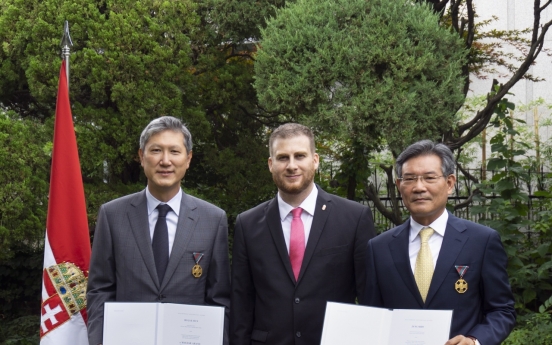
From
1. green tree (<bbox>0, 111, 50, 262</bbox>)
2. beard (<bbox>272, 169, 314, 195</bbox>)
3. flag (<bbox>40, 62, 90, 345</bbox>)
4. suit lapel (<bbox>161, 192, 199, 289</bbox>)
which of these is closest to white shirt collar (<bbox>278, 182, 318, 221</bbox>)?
beard (<bbox>272, 169, 314, 195</bbox>)

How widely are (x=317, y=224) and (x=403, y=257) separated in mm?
542

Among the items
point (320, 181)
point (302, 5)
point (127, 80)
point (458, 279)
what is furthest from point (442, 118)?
point (458, 279)

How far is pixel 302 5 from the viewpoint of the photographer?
23.6 ft

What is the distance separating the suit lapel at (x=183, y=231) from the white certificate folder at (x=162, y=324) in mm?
270

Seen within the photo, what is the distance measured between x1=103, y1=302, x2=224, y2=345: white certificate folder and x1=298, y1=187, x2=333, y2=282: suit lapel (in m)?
0.52

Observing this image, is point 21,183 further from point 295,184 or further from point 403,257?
point 403,257

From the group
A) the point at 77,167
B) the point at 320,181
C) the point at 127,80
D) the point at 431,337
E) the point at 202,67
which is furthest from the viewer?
the point at 320,181

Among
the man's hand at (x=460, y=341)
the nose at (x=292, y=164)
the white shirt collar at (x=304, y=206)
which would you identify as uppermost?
the nose at (x=292, y=164)

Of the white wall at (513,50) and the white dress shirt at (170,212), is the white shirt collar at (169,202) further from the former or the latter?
the white wall at (513,50)

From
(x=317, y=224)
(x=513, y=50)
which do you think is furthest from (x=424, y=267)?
(x=513, y=50)

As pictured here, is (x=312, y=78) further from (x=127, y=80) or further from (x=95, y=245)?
(x=95, y=245)

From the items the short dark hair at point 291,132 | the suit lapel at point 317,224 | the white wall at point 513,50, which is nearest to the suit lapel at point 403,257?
the suit lapel at point 317,224

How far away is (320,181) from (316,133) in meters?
1.73

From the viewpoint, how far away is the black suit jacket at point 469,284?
3463mm
